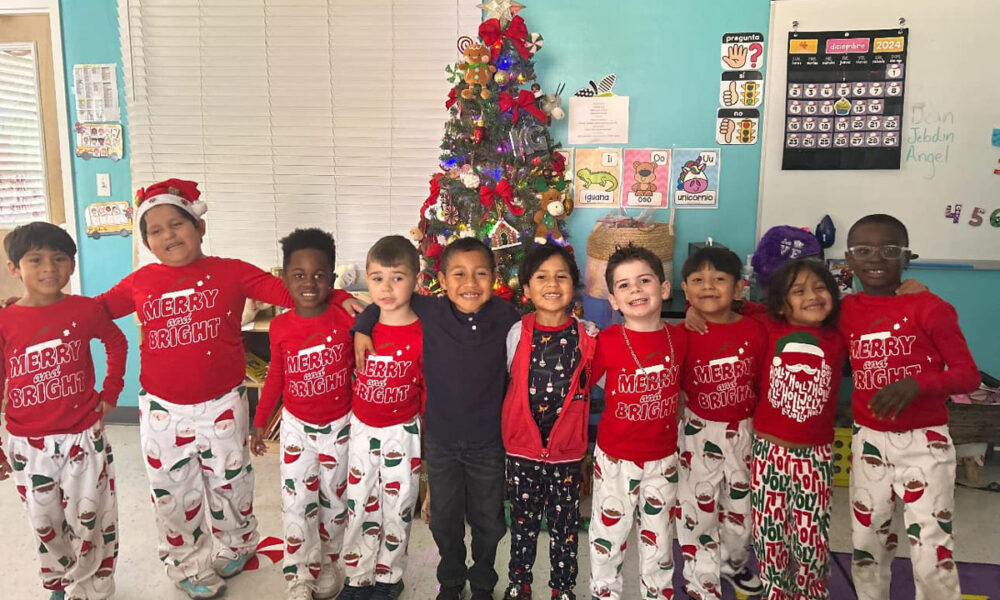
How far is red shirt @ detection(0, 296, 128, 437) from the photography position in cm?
184

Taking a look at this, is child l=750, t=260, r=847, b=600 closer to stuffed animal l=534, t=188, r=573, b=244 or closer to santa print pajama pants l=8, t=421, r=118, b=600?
stuffed animal l=534, t=188, r=573, b=244

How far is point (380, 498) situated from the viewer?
6.51ft

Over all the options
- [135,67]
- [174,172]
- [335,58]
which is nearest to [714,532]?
[335,58]

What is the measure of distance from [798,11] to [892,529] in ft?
7.87

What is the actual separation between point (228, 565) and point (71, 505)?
1.89 feet

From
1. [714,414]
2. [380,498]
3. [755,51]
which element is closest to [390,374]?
[380,498]

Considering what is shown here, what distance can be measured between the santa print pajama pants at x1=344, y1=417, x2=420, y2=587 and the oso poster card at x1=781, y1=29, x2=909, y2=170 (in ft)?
8.00

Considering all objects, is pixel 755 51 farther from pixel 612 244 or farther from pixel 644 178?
pixel 612 244

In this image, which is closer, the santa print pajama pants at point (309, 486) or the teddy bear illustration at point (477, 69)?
the santa print pajama pants at point (309, 486)

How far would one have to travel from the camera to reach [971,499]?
2.86 m

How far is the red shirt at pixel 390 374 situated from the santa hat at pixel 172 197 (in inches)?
29.5

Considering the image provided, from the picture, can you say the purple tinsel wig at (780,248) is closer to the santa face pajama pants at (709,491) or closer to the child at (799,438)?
the child at (799,438)

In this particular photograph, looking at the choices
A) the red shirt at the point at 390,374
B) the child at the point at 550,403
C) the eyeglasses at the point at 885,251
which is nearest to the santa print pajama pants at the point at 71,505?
the red shirt at the point at 390,374

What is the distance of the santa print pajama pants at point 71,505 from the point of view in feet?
→ 6.18
